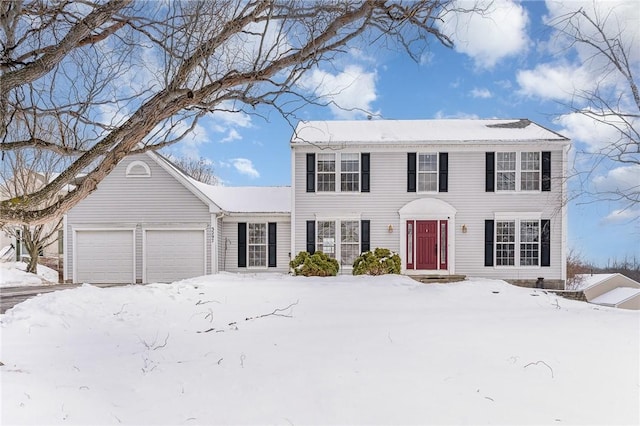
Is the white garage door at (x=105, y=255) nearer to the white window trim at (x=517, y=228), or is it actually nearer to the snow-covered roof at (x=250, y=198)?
the snow-covered roof at (x=250, y=198)

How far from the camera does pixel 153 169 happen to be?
1505 centimetres

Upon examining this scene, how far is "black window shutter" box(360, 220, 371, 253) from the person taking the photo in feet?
49.5

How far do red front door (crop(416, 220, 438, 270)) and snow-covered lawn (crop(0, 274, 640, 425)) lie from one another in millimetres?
7204

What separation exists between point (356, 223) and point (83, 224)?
33.1 ft

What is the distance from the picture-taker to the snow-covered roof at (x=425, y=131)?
1485 cm

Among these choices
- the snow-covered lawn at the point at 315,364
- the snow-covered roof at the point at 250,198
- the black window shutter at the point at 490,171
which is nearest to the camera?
the snow-covered lawn at the point at 315,364

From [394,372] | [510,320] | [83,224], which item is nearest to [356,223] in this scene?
[510,320]

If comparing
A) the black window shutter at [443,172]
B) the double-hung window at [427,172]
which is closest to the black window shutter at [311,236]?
the double-hung window at [427,172]

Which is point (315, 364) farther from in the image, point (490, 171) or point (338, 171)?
point (490, 171)

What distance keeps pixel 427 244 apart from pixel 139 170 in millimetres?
10947

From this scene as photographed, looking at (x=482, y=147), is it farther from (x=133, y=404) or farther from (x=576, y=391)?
(x=133, y=404)

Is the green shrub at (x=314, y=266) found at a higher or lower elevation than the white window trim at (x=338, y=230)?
lower

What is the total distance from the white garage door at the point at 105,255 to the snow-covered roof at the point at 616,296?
17.9 metres

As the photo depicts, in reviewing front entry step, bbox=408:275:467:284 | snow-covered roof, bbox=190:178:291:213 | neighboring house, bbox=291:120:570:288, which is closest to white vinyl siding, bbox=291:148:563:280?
neighboring house, bbox=291:120:570:288
